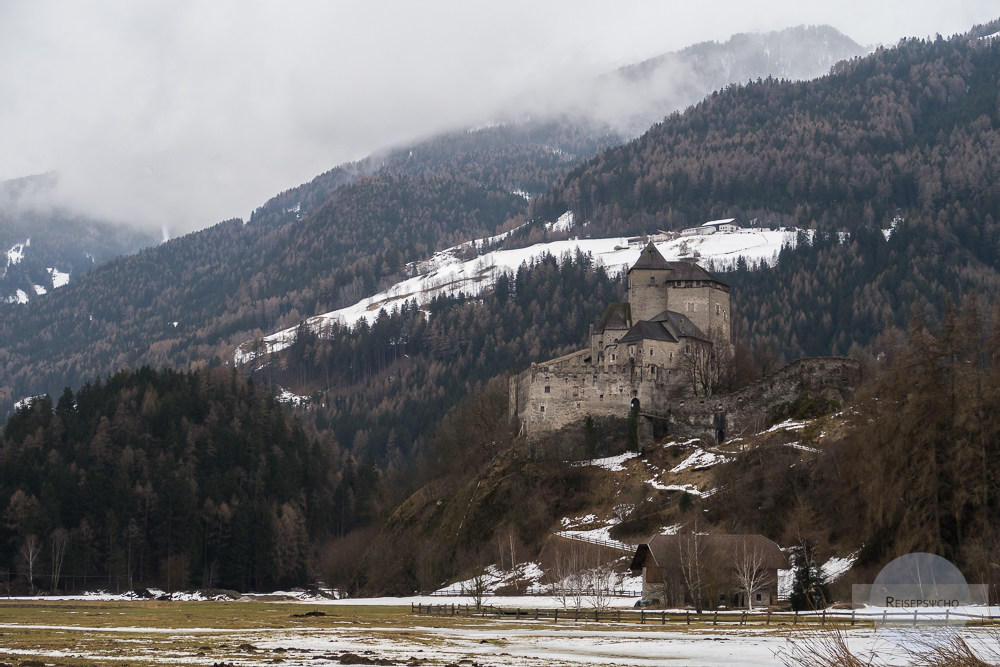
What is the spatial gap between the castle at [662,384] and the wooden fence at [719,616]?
33.8 metres

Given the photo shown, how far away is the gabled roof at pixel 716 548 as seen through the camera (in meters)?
75.4

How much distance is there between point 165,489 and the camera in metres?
160

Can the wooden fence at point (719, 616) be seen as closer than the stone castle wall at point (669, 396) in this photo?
Yes

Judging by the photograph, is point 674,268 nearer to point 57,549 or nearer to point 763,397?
point 763,397

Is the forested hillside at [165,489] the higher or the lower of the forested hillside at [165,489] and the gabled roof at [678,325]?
the lower

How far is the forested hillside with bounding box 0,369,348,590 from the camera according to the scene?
14788cm

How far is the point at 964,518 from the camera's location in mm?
65125

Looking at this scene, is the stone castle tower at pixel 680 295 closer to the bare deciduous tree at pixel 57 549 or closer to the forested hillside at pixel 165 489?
the forested hillside at pixel 165 489

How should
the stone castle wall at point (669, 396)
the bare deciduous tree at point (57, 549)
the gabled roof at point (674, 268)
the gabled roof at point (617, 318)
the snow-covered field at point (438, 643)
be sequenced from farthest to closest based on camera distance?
1. the bare deciduous tree at point (57, 549)
2. the gabled roof at point (674, 268)
3. the gabled roof at point (617, 318)
4. the stone castle wall at point (669, 396)
5. the snow-covered field at point (438, 643)

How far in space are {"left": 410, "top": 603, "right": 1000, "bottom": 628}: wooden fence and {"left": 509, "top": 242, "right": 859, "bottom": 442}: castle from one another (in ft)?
111

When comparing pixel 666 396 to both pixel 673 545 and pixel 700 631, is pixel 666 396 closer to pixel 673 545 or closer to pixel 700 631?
pixel 673 545

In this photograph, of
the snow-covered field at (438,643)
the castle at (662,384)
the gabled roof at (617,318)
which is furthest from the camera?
the gabled roof at (617,318)

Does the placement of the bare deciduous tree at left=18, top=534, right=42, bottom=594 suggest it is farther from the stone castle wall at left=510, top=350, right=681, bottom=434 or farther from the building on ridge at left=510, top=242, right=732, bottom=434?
the stone castle wall at left=510, top=350, right=681, bottom=434

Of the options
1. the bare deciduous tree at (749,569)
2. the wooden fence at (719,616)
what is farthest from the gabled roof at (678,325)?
the wooden fence at (719,616)
